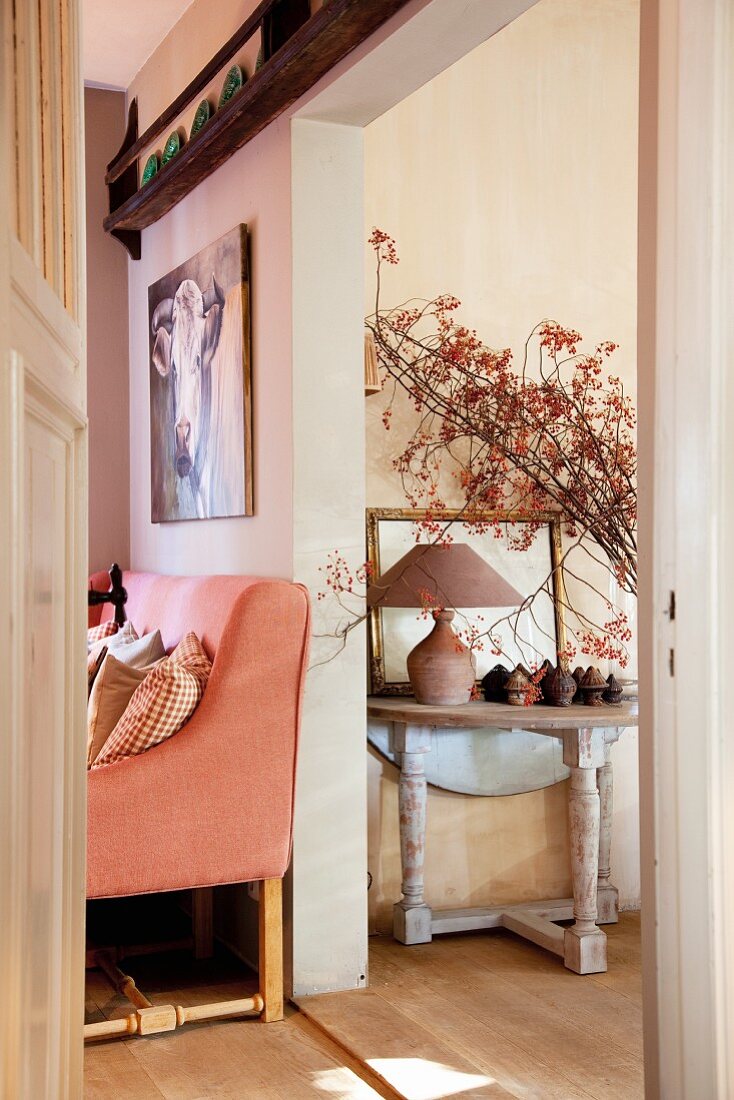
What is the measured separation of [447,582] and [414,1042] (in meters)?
1.27

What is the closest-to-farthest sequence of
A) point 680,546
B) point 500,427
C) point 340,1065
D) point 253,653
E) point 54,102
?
point 54,102, point 680,546, point 340,1065, point 253,653, point 500,427

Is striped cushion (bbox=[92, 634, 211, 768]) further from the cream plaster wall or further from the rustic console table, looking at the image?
the cream plaster wall

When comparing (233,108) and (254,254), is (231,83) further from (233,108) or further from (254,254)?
(254,254)

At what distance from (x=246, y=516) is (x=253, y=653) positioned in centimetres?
67

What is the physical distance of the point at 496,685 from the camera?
12.0 ft

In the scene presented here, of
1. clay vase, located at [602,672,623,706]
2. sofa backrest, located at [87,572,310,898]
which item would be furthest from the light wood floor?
clay vase, located at [602,672,623,706]

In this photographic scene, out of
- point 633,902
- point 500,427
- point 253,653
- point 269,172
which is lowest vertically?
point 633,902

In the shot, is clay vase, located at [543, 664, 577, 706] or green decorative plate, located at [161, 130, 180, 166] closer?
clay vase, located at [543, 664, 577, 706]

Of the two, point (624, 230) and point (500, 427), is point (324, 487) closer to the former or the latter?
point (500, 427)

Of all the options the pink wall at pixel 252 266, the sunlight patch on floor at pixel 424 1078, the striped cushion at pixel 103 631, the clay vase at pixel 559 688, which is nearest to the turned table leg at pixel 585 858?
the clay vase at pixel 559 688

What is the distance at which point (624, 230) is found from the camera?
13.6 ft

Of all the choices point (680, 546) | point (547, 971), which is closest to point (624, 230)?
point (547, 971)

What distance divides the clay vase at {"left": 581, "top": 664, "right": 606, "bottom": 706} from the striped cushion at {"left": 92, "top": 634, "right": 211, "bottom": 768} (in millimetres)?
1245

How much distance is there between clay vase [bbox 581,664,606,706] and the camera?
354 cm
